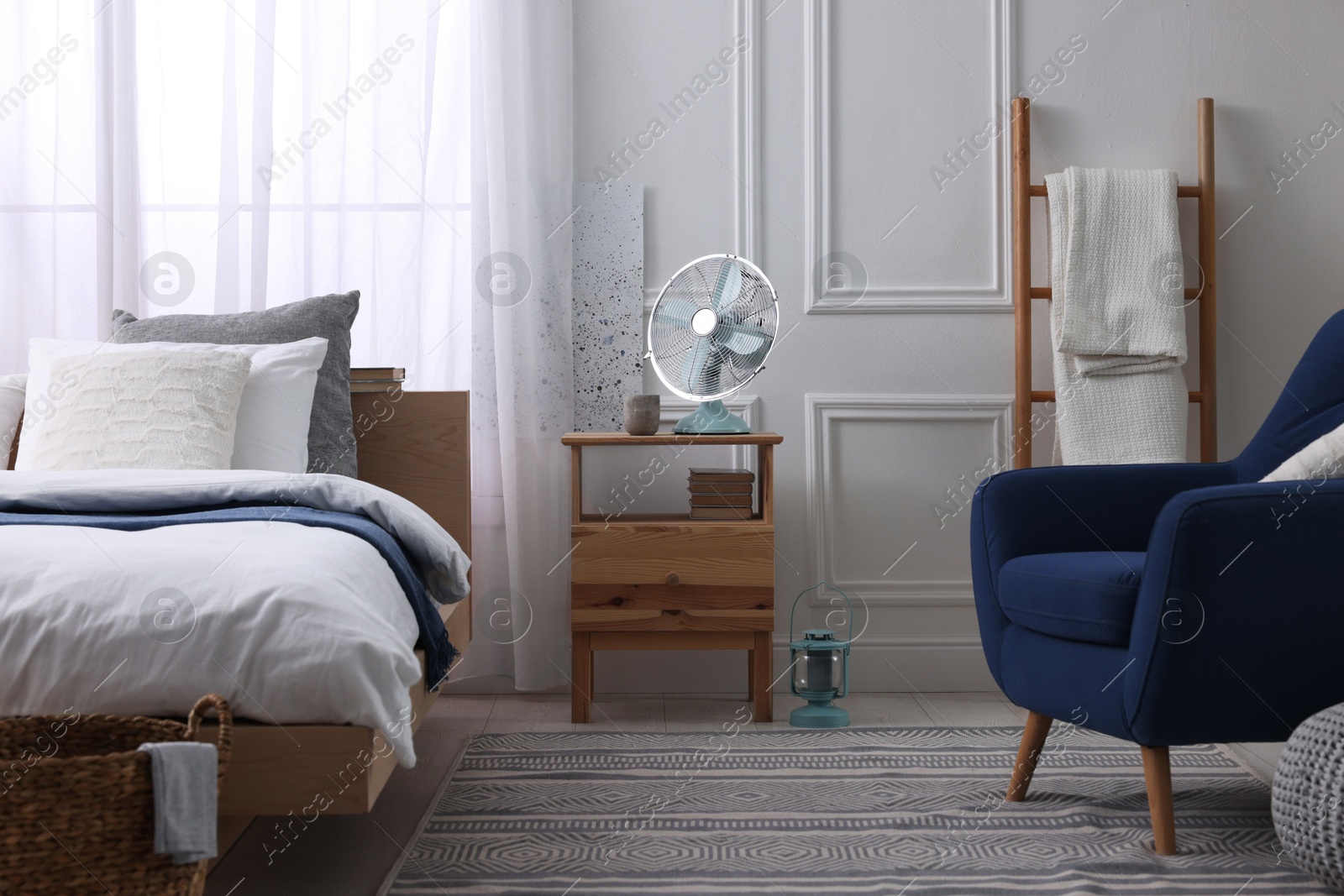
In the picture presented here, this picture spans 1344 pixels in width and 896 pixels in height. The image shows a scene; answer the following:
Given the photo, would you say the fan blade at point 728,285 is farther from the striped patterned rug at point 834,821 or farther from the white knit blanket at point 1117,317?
the striped patterned rug at point 834,821

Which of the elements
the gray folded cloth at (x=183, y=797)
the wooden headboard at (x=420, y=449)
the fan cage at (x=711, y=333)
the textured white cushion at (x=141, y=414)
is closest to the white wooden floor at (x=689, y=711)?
the wooden headboard at (x=420, y=449)

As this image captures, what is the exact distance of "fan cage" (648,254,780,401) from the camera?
8.29 feet

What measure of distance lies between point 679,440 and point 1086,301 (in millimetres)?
1187

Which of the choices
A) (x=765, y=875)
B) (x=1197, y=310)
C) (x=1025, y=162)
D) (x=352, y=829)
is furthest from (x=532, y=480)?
(x=1197, y=310)

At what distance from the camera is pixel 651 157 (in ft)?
9.27

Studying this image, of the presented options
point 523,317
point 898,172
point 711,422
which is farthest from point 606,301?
point 898,172

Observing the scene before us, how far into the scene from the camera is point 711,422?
8.29ft

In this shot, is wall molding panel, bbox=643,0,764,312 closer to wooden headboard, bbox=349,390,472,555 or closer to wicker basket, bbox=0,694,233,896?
wooden headboard, bbox=349,390,472,555

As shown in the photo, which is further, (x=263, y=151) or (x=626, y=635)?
(x=263, y=151)

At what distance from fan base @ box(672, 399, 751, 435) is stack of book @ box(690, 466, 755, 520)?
113mm

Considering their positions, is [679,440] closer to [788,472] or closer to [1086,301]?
[788,472]

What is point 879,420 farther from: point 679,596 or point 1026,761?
point 1026,761

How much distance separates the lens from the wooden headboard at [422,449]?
256cm

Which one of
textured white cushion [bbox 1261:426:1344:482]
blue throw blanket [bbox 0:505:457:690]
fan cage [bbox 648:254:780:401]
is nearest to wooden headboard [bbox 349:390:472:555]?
fan cage [bbox 648:254:780:401]
